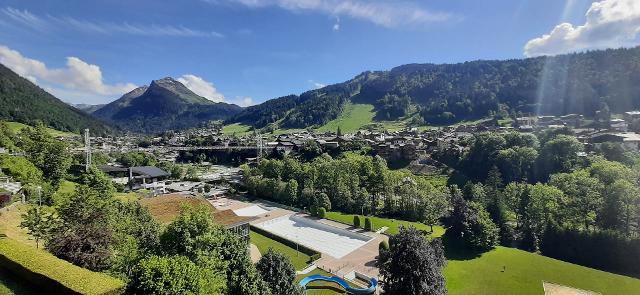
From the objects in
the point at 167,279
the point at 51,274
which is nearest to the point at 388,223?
the point at 167,279

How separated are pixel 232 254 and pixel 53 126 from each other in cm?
16443

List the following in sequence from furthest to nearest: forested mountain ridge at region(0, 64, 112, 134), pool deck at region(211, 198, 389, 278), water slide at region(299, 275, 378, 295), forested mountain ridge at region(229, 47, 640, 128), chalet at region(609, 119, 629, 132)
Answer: forested mountain ridge at region(0, 64, 112, 134) → forested mountain ridge at region(229, 47, 640, 128) → chalet at region(609, 119, 629, 132) → pool deck at region(211, 198, 389, 278) → water slide at region(299, 275, 378, 295)

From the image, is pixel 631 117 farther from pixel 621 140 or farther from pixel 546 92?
pixel 546 92

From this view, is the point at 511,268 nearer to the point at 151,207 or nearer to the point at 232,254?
the point at 232,254

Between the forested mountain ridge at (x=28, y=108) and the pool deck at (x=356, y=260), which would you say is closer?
the pool deck at (x=356, y=260)

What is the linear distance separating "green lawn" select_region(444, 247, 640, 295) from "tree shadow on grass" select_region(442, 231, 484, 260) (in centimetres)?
61

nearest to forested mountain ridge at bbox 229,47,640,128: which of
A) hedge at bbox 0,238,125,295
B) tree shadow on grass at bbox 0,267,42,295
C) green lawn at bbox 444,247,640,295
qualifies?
green lawn at bbox 444,247,640,295

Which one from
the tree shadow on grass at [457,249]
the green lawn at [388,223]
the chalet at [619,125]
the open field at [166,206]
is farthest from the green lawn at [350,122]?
the open field at [166,206]

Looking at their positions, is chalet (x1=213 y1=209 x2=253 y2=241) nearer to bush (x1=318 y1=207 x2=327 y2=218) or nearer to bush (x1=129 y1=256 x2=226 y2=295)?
bush (x1=129 y1=256 x2=226 y2=295)

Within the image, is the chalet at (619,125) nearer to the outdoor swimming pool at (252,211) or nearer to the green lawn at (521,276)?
the green lawn at (521,276)

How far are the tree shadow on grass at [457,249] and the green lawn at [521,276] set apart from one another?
0.61 meters

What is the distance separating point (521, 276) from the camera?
3228 centimetres

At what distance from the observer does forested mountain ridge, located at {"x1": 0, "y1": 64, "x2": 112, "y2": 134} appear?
13210 cm

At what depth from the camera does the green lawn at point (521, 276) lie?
30.2m
